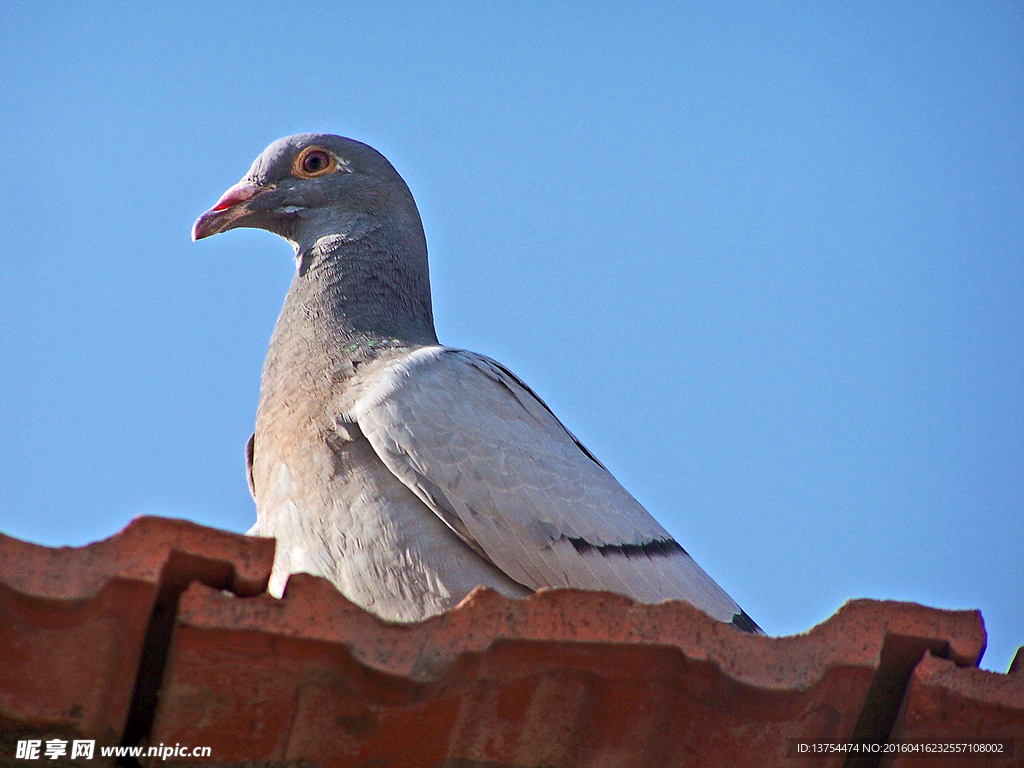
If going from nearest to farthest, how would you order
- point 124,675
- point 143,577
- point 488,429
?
point 143,577, point 124,675, point 488,429

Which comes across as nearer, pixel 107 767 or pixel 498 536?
pixel 107 767

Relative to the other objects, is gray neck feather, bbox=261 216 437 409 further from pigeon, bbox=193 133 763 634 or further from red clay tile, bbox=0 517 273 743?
red clay tile, bbox=0 517 273 743

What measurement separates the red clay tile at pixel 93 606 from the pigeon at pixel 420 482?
1.58 metres

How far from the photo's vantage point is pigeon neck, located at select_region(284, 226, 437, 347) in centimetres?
486

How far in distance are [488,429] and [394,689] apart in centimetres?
203

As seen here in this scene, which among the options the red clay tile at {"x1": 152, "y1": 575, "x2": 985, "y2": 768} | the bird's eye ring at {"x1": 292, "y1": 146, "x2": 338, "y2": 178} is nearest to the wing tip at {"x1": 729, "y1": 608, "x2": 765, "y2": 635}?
the red clay tile at {"x1": 152, "y1": 575, "x2": 985, "y2": 768}

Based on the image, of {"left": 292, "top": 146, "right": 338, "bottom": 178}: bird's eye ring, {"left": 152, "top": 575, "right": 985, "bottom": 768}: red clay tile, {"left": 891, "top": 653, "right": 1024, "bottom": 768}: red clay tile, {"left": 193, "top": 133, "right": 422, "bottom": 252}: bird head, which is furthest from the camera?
{"left": 292, "top": 146, "right": 338, "bottom": 178}: bird's eye ring

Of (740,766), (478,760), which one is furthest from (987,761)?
(478,760)

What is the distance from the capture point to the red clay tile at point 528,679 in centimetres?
221

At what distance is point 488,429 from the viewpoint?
13.9ft

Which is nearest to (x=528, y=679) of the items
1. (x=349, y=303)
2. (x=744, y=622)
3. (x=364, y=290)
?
(x=744, y=622)

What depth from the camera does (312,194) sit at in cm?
559

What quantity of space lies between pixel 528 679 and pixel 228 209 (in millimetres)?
3853

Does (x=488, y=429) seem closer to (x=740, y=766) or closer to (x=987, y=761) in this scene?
(x=740, y=766)
